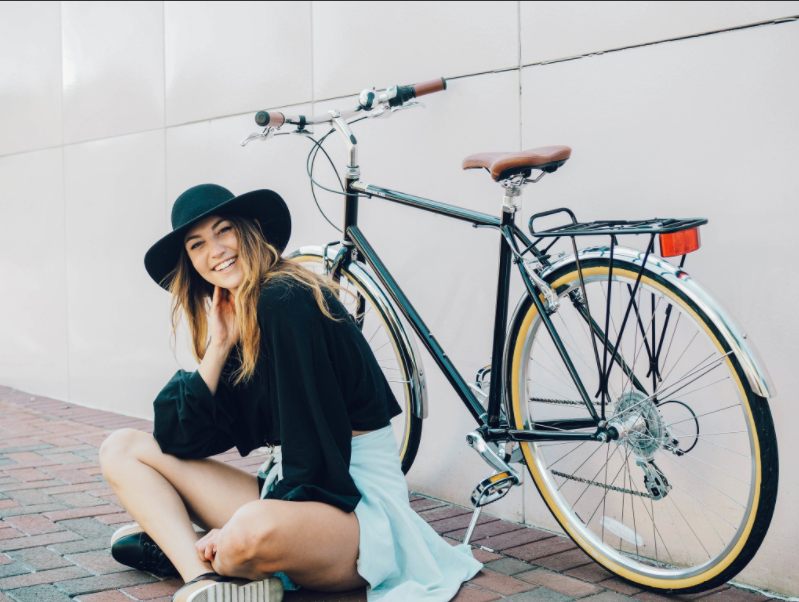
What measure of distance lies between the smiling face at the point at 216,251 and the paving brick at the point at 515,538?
4.43ft

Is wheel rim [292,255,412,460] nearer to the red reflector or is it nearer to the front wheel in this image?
the front wheel

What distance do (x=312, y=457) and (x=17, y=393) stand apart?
4999mm

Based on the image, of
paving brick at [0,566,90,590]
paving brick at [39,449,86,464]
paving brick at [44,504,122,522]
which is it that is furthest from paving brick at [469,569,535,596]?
paving brick at [39,449,86,464]

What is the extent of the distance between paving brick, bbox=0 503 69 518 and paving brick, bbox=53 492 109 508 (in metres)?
0.05

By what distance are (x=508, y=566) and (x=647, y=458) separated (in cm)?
68

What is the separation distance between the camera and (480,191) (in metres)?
3.54

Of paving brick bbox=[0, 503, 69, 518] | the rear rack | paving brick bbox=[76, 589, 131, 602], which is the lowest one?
paving brick bbox=[76, 589, 131, 602]

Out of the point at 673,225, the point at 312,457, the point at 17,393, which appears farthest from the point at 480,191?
the point at 17,393

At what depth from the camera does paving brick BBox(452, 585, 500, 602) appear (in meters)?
2.62

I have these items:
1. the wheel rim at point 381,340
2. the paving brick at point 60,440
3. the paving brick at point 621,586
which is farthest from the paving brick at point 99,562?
the paving brick at point 60,440

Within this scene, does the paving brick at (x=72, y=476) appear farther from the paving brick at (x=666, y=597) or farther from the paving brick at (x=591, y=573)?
the paving brick at (x=666, y=597)

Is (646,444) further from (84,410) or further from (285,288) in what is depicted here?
(84,410)

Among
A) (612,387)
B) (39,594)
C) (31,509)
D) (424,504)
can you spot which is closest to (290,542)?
(39,594)

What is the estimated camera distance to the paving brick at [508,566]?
2875mm
